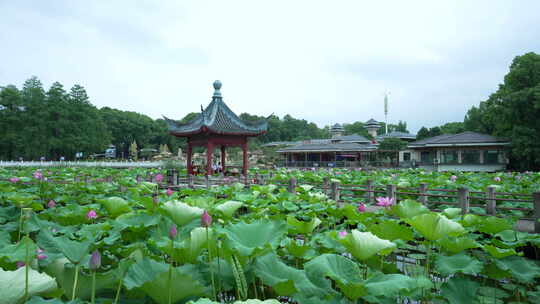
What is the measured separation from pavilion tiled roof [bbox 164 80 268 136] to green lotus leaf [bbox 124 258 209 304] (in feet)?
40.5

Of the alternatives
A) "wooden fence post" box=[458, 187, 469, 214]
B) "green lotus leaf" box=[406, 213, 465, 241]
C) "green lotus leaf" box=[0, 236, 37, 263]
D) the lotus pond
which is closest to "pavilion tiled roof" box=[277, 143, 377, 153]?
"wooden fence post" box=[458, 187, 469, 214]

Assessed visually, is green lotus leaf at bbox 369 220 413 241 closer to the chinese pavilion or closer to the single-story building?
the chinese pavilion

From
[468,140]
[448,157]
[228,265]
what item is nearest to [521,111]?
[468,140]

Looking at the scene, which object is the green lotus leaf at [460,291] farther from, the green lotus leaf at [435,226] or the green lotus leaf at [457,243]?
the green lotus leaf at [457,243]

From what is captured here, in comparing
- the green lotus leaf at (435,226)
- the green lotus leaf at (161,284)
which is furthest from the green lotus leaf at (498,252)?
the green lotus leaf at (161,284)

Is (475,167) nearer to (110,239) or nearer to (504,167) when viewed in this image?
(504,167)

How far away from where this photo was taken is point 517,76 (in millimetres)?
23984

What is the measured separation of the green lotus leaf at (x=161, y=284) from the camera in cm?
139

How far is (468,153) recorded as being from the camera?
2658cm

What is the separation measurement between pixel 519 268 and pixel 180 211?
2.21 meters

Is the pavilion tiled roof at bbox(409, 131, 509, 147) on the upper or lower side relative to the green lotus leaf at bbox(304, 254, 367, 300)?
upper

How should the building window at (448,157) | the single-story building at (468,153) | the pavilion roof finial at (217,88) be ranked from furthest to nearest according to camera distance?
the building window at (448,157)
the single-story building at (468,153)
the pavilion roof finial at (217,88)

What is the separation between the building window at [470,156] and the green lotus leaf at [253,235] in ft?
93.3

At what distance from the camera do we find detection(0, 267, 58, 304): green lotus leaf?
1240 mm
